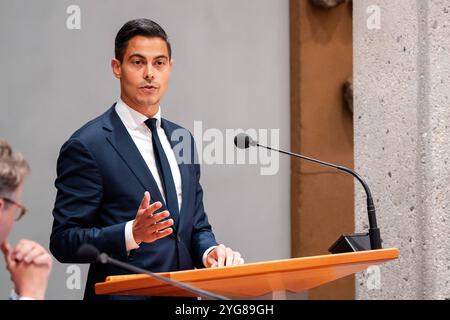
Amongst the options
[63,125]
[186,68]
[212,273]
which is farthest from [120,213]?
[186,68]

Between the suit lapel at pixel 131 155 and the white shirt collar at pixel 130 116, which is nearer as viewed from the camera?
the suit lapel at pixel 131 155

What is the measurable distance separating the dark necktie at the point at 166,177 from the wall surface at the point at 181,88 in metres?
1.31

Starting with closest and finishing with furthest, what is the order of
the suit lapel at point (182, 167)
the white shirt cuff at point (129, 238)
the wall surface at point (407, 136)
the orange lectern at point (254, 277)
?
1. the orange lectern at point (254, 277)
2. the white shirt cuff at point (129, 238)
3. the suit lapel at point (182, 167)
4. the wall surface at point (407, 136)

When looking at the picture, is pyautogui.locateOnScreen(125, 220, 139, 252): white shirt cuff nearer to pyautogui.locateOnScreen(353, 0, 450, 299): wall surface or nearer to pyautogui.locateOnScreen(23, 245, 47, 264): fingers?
pyautogui.locateOnScreen(23, 245, 47, 264): fingers

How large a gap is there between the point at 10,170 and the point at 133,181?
3.39ft

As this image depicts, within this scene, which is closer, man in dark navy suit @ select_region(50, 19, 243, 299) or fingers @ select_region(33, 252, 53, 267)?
fingers @ select_region(33, 252, 53, 267)

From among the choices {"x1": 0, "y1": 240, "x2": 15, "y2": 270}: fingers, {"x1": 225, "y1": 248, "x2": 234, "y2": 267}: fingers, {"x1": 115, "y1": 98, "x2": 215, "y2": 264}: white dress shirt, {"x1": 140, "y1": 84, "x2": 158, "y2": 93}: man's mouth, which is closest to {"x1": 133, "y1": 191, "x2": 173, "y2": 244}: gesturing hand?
{"x1": 225, "y1": 248, "x2": 234, "y2": 267}: fingers

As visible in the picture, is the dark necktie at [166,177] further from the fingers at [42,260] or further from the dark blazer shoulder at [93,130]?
the fingers at [42,260]

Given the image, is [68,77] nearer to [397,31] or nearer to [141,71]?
[141,71]

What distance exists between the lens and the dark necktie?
325 cm

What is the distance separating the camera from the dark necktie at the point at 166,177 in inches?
128

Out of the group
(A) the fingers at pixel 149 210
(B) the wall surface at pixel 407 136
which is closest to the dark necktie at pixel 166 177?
(A) the fingers at pixel 149 210

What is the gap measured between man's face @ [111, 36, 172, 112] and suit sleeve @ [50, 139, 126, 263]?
0.99 ft

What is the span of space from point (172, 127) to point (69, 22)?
1295 mm
